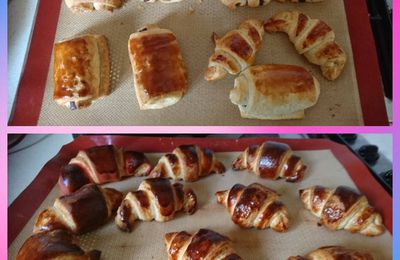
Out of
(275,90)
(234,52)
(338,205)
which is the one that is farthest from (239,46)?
(338,205)

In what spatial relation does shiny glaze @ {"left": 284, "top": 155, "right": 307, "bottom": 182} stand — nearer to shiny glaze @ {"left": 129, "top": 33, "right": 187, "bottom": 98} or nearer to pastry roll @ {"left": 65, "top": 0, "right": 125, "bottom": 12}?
shiny glaze @ {"left": 129, "top": 33, "right": 187, "bottom": 98}

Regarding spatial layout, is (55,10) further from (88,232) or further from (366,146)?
(366,146)

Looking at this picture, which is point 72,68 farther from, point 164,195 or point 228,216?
point 228,216

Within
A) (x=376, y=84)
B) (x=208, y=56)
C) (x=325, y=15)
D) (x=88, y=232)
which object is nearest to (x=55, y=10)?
(x=208, y=56)

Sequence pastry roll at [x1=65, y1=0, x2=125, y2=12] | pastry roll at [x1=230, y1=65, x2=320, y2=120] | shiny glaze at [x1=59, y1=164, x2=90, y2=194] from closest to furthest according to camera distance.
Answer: pastry roll at [x1=230, y1=65, x2=320, y2=120], pastry roll at [x1=65, y1=0, x2=125, y2=12], shiny glaze at [x1=59, y1=164, x2=90, y2=194]

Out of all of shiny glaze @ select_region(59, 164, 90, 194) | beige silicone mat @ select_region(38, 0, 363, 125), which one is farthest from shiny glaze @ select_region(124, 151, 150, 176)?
beige silicone mat @ select_region(38, 0, 363, 125)

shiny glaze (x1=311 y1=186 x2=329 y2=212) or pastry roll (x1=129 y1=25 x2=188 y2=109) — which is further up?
pastry roll (x1=129 y1=25 x2=188 y2=109)
